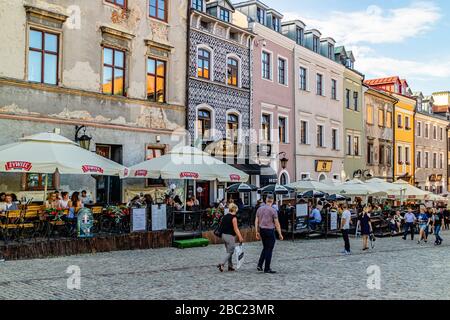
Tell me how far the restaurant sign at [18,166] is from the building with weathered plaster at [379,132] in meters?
33.5

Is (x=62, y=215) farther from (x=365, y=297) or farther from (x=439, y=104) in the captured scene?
(x=439, y=104)

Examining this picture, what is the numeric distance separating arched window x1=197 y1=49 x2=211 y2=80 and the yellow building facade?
27.5 meters

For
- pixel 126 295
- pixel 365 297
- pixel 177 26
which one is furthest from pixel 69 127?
pixel 365 297

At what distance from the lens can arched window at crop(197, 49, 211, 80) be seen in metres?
25.5

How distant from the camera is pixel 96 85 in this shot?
2039 cm

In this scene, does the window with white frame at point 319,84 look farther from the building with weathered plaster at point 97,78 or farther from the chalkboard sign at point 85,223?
the chalkboard sign at point 85,223

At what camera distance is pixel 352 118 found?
1628 inches

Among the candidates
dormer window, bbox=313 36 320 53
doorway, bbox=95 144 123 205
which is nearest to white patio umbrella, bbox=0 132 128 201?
doorway, bbox=95 144 123 205

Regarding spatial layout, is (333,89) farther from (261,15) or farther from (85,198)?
(85,198)

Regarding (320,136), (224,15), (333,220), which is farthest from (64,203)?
(320,136)

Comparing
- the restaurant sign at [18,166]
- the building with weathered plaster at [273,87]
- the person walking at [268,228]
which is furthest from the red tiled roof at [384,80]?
the restaurant sign at [18,166]

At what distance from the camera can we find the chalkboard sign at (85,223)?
14.8m

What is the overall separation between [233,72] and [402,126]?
27272 millimetres

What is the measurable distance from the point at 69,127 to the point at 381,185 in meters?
19.5
